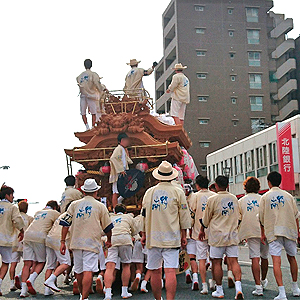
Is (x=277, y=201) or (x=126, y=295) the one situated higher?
(x=277, y=201)

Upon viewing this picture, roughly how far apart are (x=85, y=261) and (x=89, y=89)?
23.3 feet

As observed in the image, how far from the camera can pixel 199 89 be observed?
49.9 meters

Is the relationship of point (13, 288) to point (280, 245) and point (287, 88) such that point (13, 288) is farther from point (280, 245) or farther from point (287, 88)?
point (287, 88)

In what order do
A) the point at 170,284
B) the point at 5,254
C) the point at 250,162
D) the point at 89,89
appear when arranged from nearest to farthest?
the point at 170,284 < the point at 5,254 < the point at 89,89 < the point at 250,162

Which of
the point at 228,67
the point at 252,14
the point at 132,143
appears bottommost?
the point at 132,143

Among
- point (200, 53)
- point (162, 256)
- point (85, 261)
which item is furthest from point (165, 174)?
point (200, 53)

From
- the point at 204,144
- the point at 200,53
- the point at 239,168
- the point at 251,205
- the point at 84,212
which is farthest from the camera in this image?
the point at 200,53

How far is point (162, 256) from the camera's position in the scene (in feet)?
22.1

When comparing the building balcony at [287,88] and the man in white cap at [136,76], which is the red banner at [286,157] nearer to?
the man in white cap at [136,76]

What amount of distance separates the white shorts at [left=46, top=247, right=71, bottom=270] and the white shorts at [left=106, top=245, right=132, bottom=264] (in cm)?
115

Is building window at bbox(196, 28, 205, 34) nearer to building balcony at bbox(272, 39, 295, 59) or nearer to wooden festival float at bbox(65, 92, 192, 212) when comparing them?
building balcony at bbox(272, 39, 295, 59)

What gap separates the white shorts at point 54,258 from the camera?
8984 millimetres

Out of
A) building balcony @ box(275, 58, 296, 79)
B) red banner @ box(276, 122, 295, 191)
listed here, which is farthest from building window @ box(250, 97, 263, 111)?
red banner @ box(276, 122, 295, 191)

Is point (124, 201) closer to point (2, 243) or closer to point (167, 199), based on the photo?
point (2, 243)
